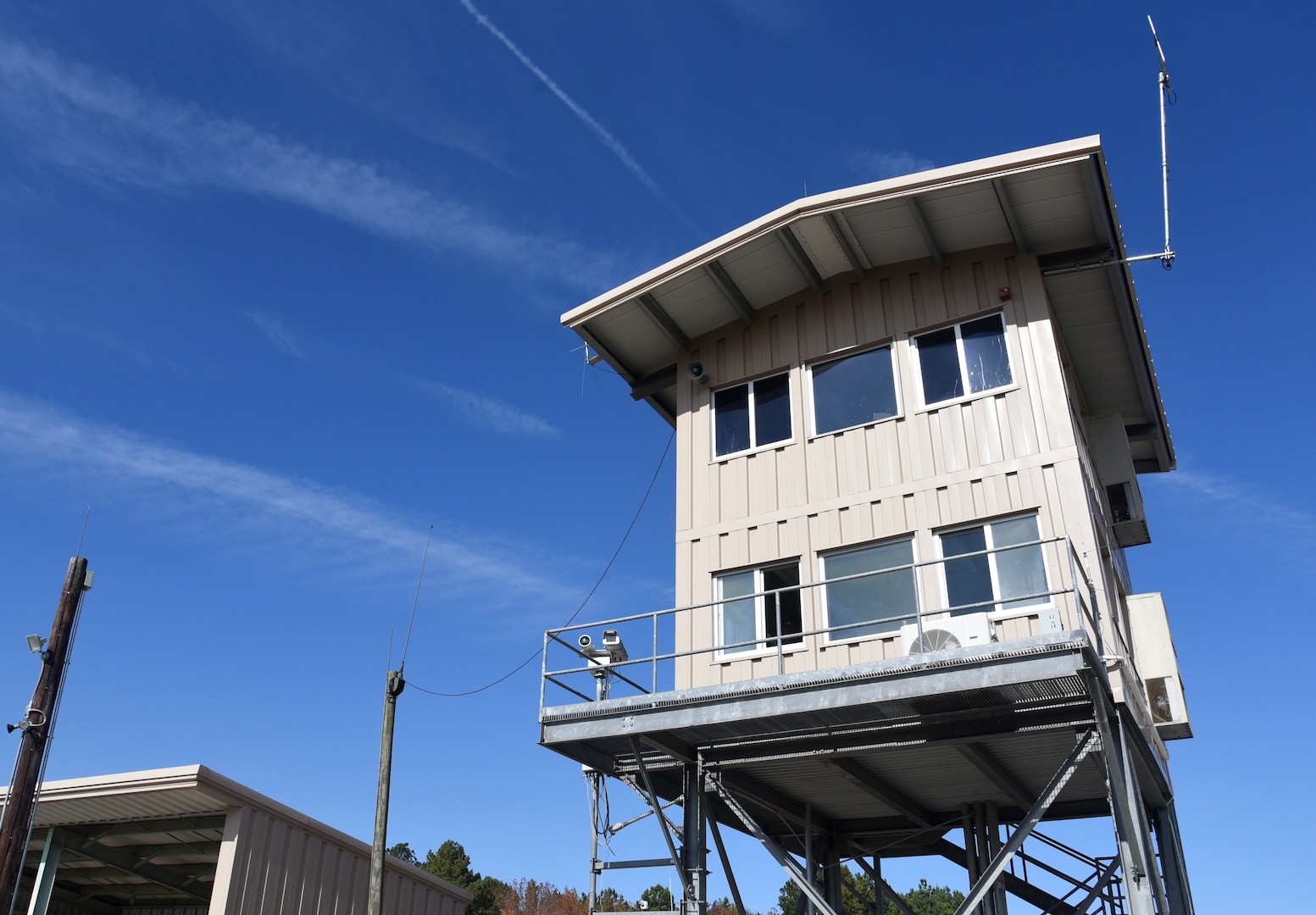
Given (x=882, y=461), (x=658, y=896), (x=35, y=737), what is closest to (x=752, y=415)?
(x=882, y=461)

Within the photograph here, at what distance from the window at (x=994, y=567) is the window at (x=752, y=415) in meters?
3.27

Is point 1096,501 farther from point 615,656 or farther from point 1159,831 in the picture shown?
point 615,656

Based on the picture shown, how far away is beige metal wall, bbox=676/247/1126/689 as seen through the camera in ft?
44.8

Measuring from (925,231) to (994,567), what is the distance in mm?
5063

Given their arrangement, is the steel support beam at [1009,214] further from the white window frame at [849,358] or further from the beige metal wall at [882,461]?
the white window frame at [849,358]

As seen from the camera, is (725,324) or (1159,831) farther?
(725,324)

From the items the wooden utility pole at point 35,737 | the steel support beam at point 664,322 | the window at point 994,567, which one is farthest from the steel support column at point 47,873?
the window at point 994,567

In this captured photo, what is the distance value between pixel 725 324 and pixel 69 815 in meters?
13.4

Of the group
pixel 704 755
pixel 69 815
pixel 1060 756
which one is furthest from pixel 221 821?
pixel 1060 756

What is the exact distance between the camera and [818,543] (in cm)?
1474

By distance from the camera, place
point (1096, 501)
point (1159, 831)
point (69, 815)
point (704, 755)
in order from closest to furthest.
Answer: point (704, 755)
point (1159, 831)
point (1096, 501)
point (69, 815)

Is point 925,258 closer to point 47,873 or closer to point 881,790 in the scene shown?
point 881,790

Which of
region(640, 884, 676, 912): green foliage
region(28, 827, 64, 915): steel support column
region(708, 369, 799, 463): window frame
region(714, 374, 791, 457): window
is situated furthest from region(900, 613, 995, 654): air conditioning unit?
region(640, 884, 676, 912): green foliage

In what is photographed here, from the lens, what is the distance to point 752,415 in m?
16.5
